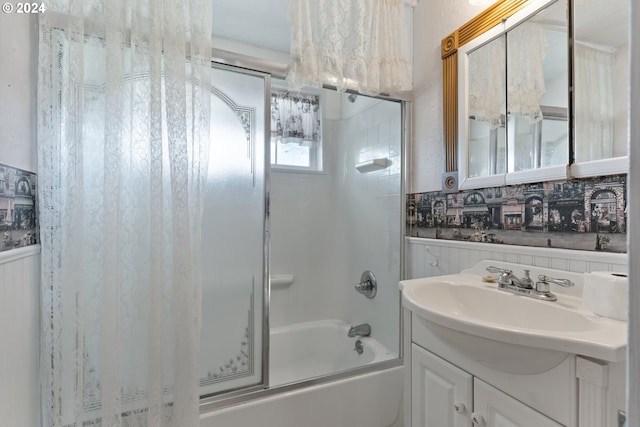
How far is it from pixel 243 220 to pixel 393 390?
113cm

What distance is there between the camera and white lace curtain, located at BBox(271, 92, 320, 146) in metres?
2.09

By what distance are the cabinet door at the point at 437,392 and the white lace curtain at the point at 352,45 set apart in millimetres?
1181

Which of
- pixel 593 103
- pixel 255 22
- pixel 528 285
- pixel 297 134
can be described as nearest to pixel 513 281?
pixel 528 285

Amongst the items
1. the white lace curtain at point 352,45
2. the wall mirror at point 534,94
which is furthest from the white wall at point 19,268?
the wall mirror at point 534,94

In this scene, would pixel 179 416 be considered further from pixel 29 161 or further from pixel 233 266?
pixel 29 161

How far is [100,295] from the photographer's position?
0.96 m

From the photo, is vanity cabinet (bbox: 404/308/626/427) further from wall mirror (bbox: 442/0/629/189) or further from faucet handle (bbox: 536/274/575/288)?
wall mirror (bbox: 442/0/629/189)

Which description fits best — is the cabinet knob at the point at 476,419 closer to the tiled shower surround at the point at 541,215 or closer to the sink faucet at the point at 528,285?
the sink faucet at the point at 528,285

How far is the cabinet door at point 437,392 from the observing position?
83 cm

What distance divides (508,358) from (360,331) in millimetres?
1397

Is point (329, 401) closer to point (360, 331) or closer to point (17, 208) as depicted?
point (360, 331)

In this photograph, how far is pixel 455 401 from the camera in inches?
33.8

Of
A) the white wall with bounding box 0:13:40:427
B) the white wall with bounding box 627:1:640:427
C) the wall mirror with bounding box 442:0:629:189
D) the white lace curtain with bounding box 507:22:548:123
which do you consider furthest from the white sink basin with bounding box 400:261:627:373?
the white wall with bounding box 0:13:40:427

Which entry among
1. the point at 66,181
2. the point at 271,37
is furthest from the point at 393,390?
the point at 271,37
